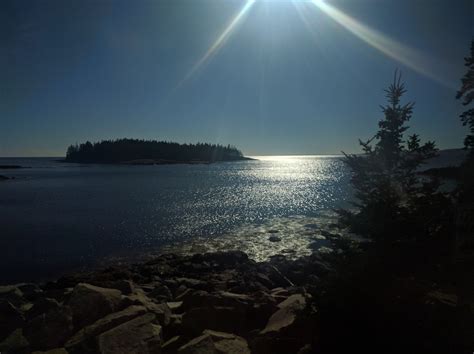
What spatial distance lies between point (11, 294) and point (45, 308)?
3533 mm

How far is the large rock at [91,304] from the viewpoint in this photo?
8.51 m

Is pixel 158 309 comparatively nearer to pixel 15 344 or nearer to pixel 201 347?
pixel 201 347

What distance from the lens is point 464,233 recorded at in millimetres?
7270

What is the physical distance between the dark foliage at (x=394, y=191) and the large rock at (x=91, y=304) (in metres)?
6.82

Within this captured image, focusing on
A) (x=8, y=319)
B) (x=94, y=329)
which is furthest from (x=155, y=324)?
(x=8, y=319)

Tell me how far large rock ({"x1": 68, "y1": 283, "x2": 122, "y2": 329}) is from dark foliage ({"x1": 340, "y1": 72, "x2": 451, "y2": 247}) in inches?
268

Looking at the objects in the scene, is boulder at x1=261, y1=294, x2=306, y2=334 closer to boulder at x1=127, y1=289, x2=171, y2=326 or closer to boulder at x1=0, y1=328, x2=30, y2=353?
boulder at x1=127, y1=289, x2=171, y2=326

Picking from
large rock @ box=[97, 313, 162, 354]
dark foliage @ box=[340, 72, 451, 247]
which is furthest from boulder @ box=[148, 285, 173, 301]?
dark foliage @ box=[340, 72, 451, 247]

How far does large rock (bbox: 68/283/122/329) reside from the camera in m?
8.51

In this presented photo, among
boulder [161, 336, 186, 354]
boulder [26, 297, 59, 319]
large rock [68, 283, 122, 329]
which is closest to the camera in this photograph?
boulder [161, 336, 186, 354]

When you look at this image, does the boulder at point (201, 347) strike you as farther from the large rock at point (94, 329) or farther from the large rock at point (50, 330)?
the large rock at point (50, 330)

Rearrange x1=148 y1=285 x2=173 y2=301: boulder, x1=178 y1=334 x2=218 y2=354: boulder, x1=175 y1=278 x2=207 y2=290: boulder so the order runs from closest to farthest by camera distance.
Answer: x1=178 y1=334 x2=218 y2=354: boulder → x1=148 y1=285 x2=173 y2=301: boulder → x1=175 y1=278 x2=207 y2=290: boulder

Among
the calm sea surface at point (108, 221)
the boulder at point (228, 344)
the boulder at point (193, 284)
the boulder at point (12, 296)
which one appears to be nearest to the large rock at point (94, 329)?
the boulder at point (228, 344)

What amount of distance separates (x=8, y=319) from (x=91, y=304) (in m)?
3.13
